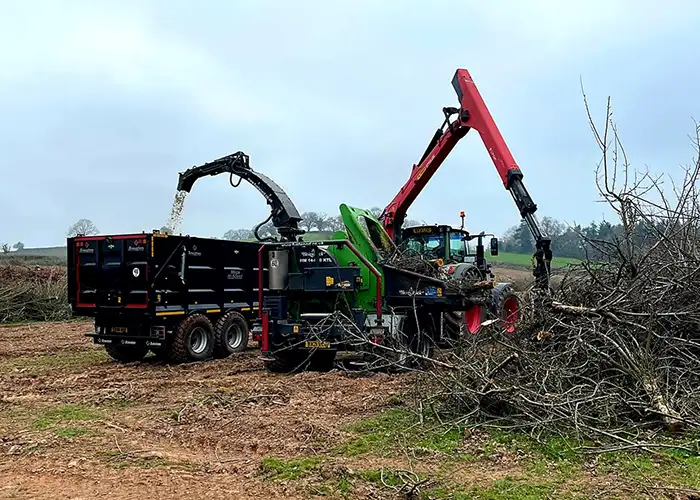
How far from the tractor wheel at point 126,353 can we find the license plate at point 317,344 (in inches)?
149

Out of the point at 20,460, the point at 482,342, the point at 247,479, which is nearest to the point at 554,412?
the point at 482,342

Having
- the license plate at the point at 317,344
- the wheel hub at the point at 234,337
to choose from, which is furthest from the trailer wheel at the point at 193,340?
the license plate at the point at 317,344

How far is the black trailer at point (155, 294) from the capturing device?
1234cm

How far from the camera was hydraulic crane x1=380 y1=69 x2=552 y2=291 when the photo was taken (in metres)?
11.4

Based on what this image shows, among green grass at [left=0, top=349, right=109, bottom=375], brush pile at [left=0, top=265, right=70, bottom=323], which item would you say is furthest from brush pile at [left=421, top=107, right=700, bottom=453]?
brush pile at [left=0, top=265, right=70, bottom=323]

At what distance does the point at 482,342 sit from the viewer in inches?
316

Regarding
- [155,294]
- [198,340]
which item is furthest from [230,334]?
[155,294]

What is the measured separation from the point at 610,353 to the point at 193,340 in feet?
26.3

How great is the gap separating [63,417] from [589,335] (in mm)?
5576

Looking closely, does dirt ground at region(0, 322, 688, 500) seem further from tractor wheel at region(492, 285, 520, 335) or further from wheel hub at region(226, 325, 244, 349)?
tractor wheel at region(492, 285, 520, 335)

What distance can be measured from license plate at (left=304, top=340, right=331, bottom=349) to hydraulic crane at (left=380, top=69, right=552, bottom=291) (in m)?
3.01

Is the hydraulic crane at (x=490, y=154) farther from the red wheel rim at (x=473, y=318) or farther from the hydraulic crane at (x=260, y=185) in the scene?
the hydraulic crane at (x=260, y=185)

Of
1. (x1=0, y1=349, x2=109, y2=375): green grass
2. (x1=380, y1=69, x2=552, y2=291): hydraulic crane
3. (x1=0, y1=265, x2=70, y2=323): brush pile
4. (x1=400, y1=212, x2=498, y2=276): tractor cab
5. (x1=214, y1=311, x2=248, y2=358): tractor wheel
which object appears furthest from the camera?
(x1=0, y1=265, x2=70, y2=323): brush pile

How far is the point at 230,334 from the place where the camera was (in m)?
13.8
